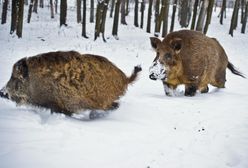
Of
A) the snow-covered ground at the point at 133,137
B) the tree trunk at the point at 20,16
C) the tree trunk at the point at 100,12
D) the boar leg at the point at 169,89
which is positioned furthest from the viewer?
the tree trunk at the point at 100,12

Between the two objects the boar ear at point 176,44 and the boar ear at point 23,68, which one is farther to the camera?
the boar ear at point 176,44

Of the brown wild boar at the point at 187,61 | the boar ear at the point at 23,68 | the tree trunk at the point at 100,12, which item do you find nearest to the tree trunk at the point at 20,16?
the tree trunk at the point at 100,12

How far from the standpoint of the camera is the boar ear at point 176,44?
6.45m

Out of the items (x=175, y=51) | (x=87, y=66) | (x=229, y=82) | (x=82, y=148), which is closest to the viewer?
(x=82, y=148)

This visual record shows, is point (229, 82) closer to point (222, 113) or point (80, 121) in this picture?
point (222, 113)

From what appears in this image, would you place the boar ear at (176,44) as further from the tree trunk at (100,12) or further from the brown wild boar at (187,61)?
the tree trunk at (100,12)

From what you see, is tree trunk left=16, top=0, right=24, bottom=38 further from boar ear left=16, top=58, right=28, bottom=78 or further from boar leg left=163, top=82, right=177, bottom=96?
boar ear left=16, top=58, right=28, bottom=78

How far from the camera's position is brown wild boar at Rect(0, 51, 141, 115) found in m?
4.70

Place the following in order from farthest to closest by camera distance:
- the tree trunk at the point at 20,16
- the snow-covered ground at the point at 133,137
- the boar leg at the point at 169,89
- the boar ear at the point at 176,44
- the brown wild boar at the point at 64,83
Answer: the tree trunk at the point at 20,16 → the boar leg at the point at 169,89 → the boar ear at the point at 176,44 → the brown wild boar at the point at 64,83 → the snow-covered ground at the point at 133,137

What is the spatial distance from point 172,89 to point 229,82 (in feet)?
→ 14.0

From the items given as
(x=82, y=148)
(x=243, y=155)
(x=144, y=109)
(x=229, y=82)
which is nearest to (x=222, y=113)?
(x=144, y=109)

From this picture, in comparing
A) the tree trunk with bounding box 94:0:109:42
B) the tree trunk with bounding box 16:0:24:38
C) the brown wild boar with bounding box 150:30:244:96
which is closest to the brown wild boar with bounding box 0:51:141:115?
the brown wild boar with bounding box 150:30:244:96

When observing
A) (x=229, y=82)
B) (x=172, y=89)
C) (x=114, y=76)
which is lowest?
(x=229, y=82)

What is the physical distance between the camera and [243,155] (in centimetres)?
388
